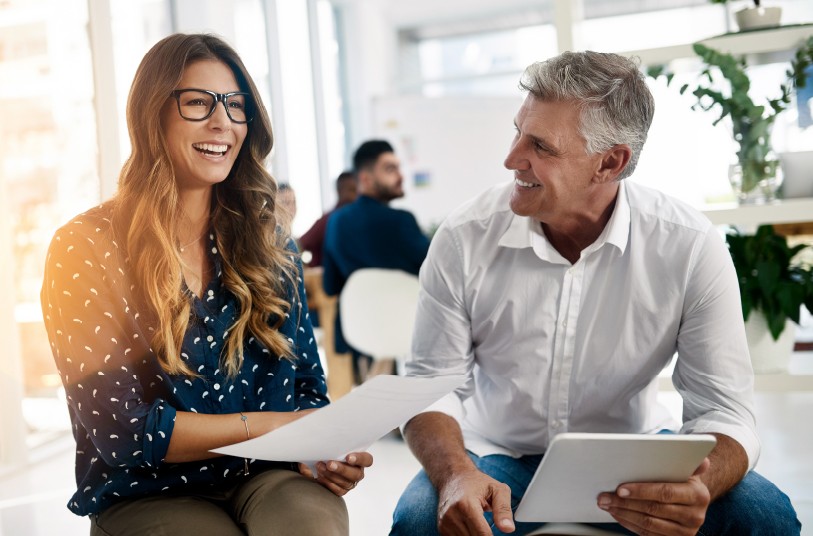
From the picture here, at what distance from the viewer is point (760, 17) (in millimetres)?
2170

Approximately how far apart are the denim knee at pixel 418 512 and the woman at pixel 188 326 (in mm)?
141

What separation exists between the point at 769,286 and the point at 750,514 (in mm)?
1008

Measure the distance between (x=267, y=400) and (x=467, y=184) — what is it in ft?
22.2

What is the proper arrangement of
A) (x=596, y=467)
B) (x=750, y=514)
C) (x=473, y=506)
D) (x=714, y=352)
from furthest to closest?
(x=714, y=352) → (x=750, y=514) → (x=473, y=506) → (x=596, y=467)

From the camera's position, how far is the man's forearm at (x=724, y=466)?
1.35 m

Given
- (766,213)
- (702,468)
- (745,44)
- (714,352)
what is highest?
(745,44)

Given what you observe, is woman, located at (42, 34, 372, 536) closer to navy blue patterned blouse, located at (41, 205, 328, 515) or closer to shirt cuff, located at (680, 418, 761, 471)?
navy blue patterned blouse, located at (41, 205, 328, 515)

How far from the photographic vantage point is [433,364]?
159 centimetres

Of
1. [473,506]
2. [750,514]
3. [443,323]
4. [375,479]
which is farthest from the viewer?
[375,479]

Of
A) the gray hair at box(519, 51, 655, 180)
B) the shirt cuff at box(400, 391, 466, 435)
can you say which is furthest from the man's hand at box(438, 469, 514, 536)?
the gray hair at box(519, 51, 655, 180)

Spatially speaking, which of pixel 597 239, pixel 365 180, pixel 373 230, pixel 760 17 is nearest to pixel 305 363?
pixel 597 239

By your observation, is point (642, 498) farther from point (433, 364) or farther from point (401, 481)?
point (401, 481)

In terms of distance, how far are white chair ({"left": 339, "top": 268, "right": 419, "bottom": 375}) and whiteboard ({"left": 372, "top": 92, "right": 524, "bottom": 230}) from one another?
175 inches

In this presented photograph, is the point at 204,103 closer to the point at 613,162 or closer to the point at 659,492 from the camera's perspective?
the point at 613,162
